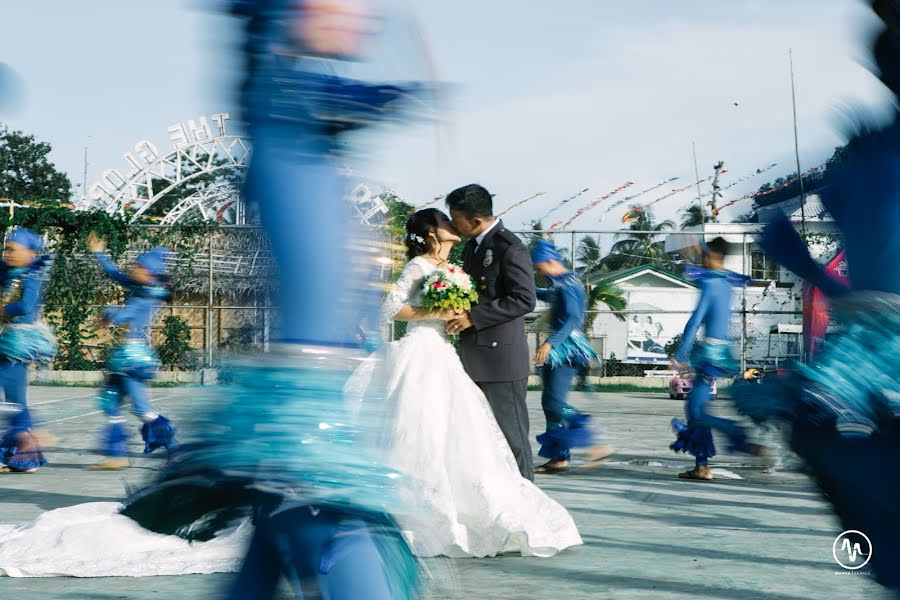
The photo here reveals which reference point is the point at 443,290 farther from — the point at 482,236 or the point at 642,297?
the point at 642,297

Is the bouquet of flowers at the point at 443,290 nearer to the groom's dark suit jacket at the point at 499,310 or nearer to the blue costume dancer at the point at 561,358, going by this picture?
the groom's dark suit jacket at the point at 499,310

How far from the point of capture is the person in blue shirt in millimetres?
8391

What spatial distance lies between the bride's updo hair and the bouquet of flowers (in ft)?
0.68

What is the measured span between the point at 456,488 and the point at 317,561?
10.7ft

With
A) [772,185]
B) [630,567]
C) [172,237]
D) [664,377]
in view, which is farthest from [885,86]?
[664,377]

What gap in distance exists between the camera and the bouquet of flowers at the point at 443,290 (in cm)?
562

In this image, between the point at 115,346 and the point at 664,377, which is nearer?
the point at 115,346

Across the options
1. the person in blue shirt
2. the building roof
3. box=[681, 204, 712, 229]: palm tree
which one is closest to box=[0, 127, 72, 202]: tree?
box=[681, 204, 712, 229]: palm tree

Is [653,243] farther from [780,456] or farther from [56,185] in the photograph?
[56,185]

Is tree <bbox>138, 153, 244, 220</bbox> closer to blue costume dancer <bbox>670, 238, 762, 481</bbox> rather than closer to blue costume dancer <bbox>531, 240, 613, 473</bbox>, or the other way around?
blue costume dancer <bbox>531, 240, 613, 473</bbox>

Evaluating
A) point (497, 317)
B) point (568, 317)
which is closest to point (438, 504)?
point (497, 317)

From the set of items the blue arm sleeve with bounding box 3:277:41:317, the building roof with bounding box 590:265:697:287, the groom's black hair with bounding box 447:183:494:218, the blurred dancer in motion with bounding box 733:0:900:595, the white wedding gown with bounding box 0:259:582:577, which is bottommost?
the white wedding gown with bounding box 0:259:582:577

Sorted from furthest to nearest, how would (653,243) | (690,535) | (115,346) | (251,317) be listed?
(653,243) → (115,346) → (690,535) → (251,317)

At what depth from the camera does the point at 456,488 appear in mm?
5152
